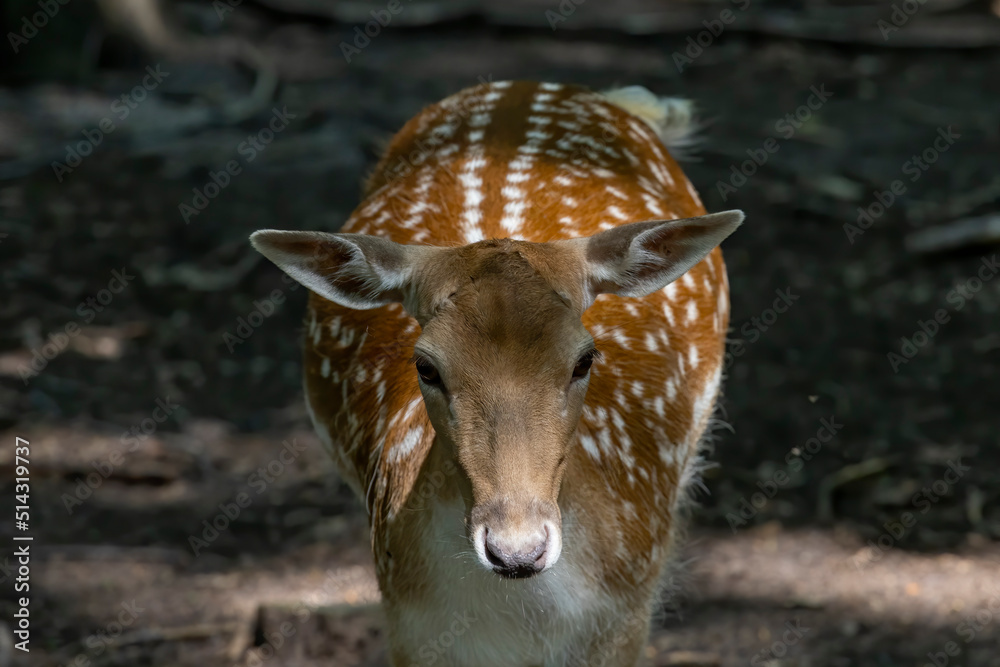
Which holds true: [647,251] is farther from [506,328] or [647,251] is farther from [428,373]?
[428,373]

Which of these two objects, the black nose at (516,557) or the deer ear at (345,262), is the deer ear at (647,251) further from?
the black nose at (516,557)

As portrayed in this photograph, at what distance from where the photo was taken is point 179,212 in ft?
25.3

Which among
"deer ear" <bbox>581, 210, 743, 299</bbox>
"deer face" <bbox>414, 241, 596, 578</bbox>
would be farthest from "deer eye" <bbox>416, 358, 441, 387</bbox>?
"deer ear" <bbox>581, 210, 743, 299</bbox>

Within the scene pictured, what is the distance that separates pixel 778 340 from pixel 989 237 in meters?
1.76

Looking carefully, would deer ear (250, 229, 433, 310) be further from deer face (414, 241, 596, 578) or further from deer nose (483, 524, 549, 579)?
deer nose (483, 524, 549, 579)

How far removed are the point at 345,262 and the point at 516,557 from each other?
93 cm

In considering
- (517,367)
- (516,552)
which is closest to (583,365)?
(517,367)

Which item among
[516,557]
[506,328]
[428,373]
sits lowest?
[516,557]

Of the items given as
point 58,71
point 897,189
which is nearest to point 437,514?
point 897,189

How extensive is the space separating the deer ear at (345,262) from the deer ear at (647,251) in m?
0.48

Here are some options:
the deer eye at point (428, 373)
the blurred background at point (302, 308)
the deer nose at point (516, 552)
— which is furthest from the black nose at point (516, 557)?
the blurred background at point (302, 308)

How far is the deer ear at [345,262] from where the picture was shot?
8.68 feet

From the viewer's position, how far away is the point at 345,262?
2715mm

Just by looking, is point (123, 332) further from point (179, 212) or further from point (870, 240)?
point (870, 240)
